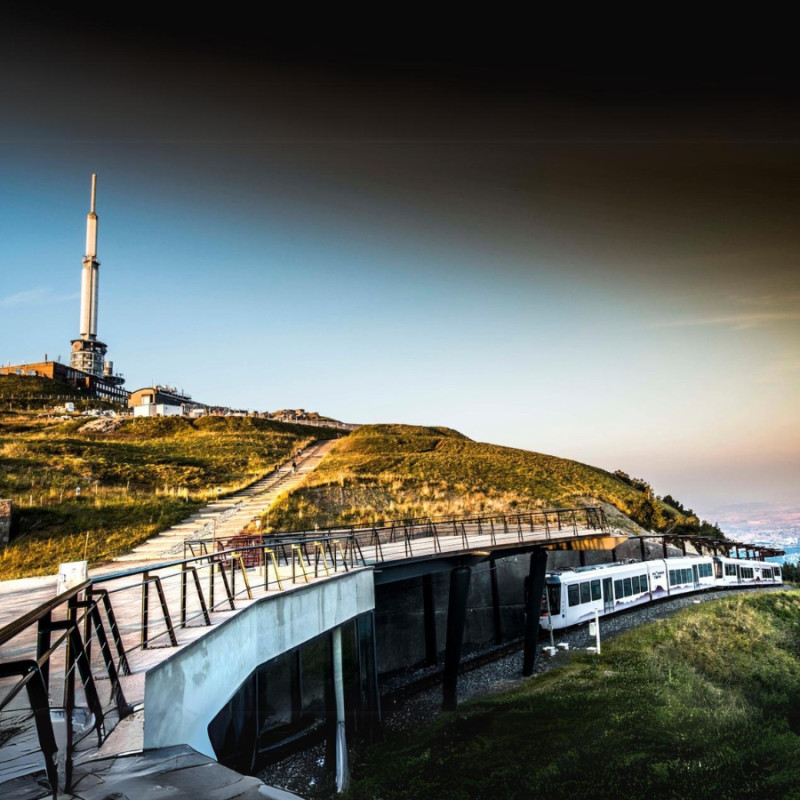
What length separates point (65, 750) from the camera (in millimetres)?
4309

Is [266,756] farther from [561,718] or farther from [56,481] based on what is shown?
[56,481]

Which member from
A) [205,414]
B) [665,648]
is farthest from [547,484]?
[205,414]

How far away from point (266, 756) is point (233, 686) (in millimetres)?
7047

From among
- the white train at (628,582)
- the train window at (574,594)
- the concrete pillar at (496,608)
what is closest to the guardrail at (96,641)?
the concrete pillar at (496,608)

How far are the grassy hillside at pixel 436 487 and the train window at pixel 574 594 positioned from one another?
12.2 m

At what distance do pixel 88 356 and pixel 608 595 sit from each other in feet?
346

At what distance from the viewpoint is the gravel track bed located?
14.2 m

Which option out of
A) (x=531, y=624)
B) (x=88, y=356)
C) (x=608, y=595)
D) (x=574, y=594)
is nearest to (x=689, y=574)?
(x=608, y=595)

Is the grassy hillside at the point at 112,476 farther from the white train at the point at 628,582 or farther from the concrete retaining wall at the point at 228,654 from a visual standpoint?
the white train at the point at 628,582

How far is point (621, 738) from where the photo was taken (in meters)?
14.4

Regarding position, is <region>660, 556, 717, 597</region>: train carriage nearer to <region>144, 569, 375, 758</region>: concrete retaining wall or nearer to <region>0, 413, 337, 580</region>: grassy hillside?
<region>144, 569, 375, 758</region>: concrete retaining wall

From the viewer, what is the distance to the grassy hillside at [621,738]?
1257cm

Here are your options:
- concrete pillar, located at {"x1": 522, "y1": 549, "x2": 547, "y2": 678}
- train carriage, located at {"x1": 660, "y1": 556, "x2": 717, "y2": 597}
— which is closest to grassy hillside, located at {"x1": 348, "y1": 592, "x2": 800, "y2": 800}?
concrete pillar, located at {"x1": 522, "y1": 549, "x2": 547, "y2": 678}

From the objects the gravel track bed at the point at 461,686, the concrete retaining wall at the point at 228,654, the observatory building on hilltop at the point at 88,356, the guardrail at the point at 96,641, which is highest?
the observatory building on hilltop at the point at 88,356
